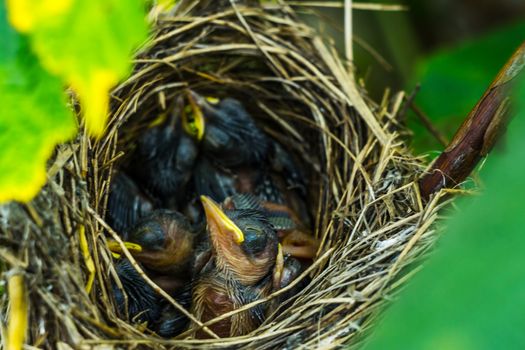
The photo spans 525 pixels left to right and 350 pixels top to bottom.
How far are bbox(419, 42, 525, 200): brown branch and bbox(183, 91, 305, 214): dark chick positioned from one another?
58 cm

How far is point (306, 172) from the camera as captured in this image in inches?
75.4

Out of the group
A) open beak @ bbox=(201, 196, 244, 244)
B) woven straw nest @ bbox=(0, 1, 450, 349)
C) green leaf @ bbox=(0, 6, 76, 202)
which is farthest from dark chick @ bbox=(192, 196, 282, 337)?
green leaf @ bbox=(0, 6, 76, 202)

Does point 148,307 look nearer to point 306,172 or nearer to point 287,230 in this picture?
point 287,230

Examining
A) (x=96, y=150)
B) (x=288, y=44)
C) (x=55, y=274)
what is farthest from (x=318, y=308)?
(x=288, y=44)

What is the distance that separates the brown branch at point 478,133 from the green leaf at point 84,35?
730 millimetres

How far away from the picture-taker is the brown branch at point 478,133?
121 centimetres

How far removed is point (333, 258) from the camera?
1.44m

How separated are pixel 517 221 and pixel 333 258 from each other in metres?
0.84

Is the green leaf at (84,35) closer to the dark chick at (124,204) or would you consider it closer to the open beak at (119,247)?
the open beak at (119,247)

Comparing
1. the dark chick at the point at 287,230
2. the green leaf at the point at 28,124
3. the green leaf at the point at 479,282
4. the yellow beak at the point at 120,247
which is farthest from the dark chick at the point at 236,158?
the green leaf at the point at 479,282

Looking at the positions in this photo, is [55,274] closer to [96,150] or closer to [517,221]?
[96,150]

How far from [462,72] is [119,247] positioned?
52.7 inches

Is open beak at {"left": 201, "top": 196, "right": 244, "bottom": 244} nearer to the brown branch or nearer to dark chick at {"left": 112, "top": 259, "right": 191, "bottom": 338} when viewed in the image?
dark chick at {"left": 112, "top": 259, "right": 191, "bottom": 338}

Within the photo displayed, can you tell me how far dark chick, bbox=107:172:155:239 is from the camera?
1.68 metres
